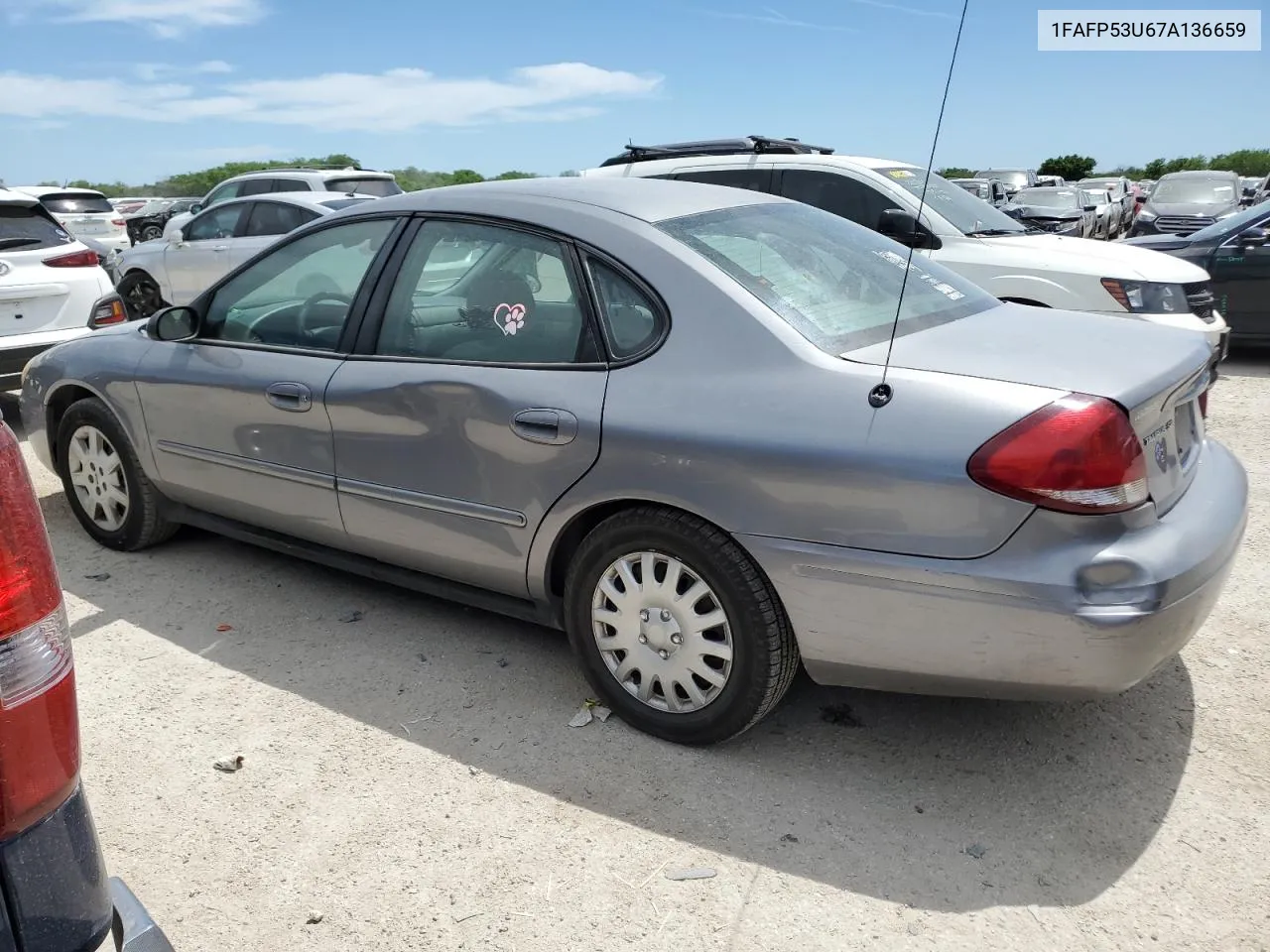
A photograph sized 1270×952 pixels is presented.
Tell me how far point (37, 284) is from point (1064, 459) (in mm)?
7067

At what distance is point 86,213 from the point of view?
58.7 feet

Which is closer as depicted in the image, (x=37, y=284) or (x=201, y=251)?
(x=37, y=284)

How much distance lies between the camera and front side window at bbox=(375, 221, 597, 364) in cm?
333

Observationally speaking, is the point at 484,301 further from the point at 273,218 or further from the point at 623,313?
the point at 273,218

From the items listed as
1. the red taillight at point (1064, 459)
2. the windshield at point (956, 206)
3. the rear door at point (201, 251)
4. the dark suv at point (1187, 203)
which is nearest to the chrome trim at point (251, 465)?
the red taillight at point (1064, 459)

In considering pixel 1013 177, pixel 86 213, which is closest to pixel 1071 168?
pixel 1013 177

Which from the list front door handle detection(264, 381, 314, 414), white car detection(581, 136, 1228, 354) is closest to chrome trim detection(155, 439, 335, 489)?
front door handle detection(264, 381, 314, 414)

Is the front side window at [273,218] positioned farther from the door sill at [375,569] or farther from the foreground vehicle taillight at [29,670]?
the foreground vehicle taillight at [29,670]

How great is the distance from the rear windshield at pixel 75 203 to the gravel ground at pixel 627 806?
15820 mm

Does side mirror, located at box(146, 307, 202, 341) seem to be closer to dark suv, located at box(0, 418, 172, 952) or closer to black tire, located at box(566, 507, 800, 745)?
black tire, located at box(566, 507, 800, 745)

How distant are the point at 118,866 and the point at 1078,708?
281 cm

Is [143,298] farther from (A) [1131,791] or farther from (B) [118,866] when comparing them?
(A) [1131,791]

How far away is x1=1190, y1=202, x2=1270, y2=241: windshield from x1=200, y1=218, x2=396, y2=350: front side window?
8026 millimetres

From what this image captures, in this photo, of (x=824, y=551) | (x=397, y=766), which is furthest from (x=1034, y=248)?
(x=397, y=766)
